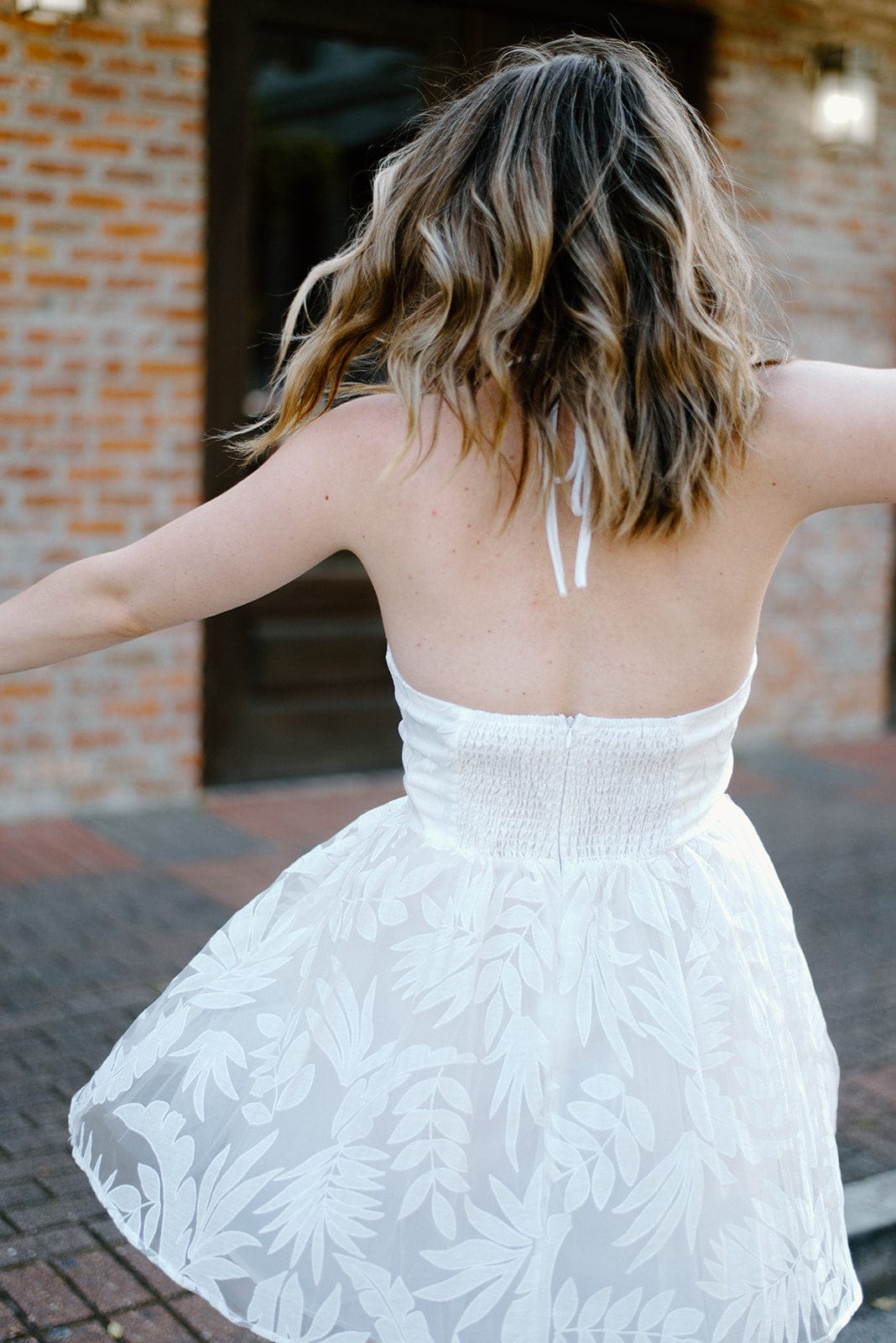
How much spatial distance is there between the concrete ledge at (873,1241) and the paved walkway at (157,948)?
0.06 metres

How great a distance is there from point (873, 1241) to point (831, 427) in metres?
2.15

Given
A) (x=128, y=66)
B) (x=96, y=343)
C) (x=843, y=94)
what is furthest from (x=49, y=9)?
(x=843, y=94)

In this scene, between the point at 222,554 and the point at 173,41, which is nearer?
the point at 222,554

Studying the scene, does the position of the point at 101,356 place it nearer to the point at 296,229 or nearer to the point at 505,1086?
the point at 296,229

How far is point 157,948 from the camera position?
4398mm

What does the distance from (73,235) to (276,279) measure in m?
1.08

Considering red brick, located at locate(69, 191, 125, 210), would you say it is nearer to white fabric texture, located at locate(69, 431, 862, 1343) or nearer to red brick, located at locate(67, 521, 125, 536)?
red brick, located at locate(67, 521, 125, 536)

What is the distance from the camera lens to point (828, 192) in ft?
24.3

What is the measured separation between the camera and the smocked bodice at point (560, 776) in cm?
162

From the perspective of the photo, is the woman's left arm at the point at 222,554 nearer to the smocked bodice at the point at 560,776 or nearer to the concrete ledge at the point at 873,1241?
the smocked bodice at the point at 560,776

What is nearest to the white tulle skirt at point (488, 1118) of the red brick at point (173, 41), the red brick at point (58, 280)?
the red brick at point (58, 280)

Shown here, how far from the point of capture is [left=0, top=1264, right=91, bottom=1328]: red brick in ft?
8.54

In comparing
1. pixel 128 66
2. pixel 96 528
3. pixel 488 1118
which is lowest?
pixel 488 1118

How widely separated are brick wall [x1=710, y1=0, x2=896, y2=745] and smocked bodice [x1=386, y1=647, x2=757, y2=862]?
576 centimetres
